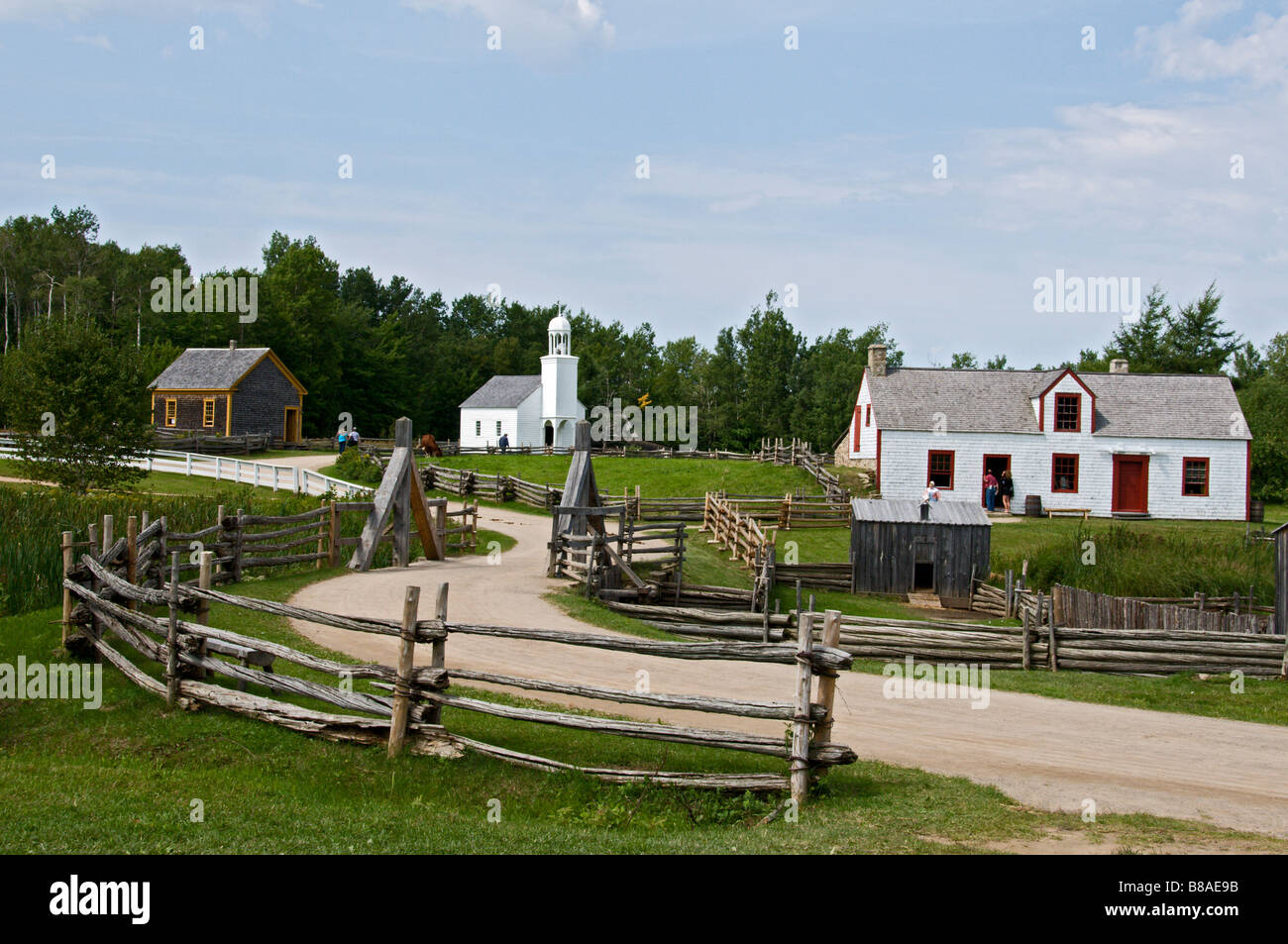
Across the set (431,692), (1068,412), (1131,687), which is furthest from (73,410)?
(1068,412)

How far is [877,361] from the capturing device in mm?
45594

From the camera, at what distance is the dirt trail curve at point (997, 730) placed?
9688mm

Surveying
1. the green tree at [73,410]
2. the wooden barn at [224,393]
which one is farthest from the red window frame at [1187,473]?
the wooden barn at [224,393]

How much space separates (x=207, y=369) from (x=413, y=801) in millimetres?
55861

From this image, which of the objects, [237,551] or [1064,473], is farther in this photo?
[1064,473]

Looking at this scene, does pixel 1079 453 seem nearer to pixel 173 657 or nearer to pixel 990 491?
pixel 990 491

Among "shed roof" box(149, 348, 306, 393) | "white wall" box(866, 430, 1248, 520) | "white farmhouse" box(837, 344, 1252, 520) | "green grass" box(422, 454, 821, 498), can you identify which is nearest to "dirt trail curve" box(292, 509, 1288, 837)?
"white wall" box(866, 430, 1248, 520)

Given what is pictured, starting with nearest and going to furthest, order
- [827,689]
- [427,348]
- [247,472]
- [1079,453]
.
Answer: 1. [827,689]
2. [247,472]
3. [1079,453]
4. [427,348]

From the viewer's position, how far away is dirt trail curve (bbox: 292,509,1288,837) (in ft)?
31.8

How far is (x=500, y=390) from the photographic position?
69062 millimetres
